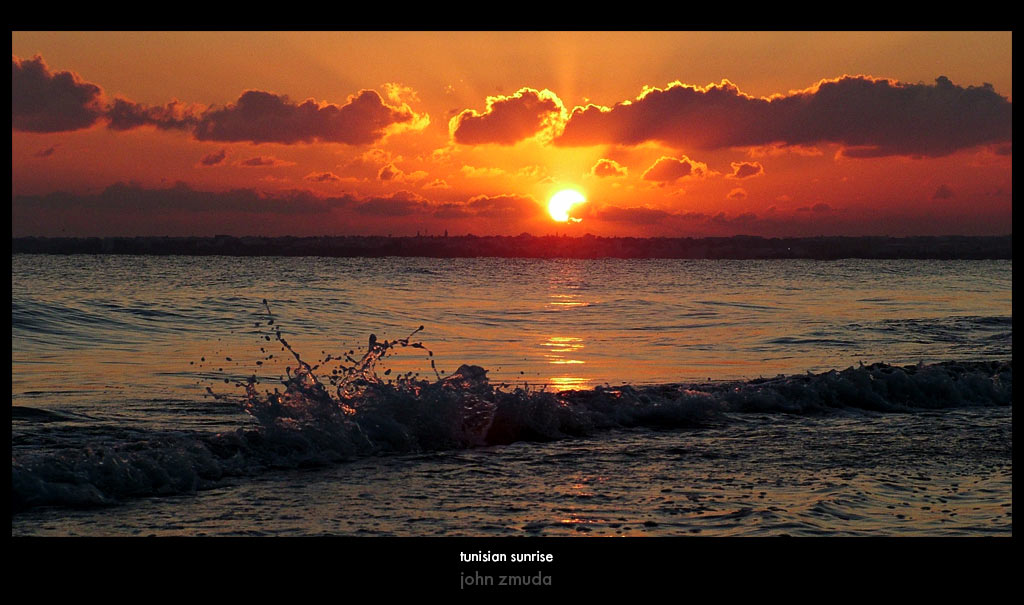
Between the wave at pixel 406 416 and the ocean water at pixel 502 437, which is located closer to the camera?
the ocean water at pixel 502 437

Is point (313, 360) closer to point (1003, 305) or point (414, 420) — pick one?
point (414, 420)

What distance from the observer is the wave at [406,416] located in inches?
312

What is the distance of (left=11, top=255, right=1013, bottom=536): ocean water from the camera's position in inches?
280

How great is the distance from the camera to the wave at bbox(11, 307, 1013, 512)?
26.0 ft

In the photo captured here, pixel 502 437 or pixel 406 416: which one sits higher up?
pixel 406 416

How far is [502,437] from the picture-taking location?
10258 millimetres

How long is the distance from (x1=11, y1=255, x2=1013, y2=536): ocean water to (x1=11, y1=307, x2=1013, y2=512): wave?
29 millimetres

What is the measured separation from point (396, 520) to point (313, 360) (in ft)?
36.6

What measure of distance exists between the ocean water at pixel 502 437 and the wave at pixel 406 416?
0.03 meters

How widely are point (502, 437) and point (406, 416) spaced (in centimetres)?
106

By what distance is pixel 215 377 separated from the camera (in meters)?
14.5

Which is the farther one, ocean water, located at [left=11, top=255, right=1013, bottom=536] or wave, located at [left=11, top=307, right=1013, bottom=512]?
wave, located at [left=11, top=307, right=1013, bottom=512]
